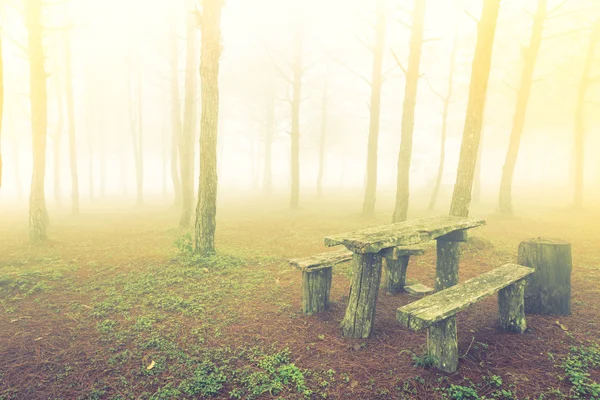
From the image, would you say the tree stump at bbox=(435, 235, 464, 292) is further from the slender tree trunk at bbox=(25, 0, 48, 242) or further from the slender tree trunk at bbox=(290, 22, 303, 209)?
the slender tree trunk at bbox=(290, 22, 303, 209)

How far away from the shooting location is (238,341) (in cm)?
400

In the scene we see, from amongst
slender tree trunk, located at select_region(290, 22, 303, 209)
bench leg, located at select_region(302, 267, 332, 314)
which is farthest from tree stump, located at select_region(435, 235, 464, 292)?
slender tree trunk, located at select_region(290, 22, 303, 209)

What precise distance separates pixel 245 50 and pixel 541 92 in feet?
72.3

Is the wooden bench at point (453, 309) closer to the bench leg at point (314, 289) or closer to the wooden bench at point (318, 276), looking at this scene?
the wooden bench at point (318, 276)

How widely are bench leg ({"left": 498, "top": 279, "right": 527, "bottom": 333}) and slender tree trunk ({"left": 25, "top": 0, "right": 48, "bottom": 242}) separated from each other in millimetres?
11911

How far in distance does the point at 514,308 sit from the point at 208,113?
7032mm

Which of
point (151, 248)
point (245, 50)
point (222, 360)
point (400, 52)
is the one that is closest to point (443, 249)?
point (222, 360)

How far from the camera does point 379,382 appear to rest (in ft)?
10.3

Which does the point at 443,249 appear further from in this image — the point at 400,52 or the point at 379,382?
the point at 400,52

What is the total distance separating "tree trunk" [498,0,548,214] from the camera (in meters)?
12.5

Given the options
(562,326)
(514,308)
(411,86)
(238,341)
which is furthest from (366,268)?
(411,86)

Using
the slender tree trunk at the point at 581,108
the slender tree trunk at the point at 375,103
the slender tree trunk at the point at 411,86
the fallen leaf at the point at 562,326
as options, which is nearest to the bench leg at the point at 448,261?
the fallen leaf at the point at 562,326

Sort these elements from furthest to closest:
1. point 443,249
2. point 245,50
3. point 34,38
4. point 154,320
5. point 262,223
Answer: point 245,50 → point 262,223 → point 34,38 → point 443,249 → point 154,320

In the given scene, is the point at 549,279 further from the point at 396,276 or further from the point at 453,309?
the point at 453,309
